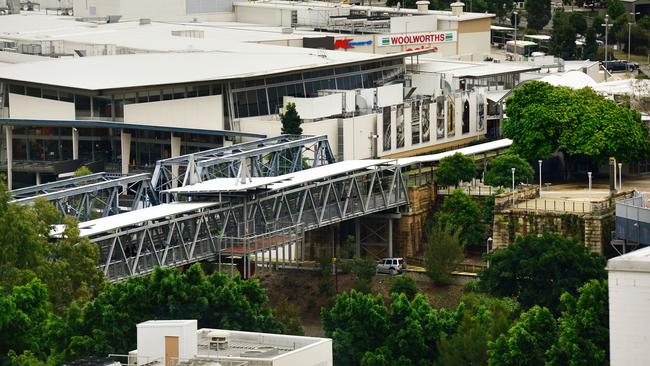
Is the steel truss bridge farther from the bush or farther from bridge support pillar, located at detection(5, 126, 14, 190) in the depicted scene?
bridge support pillar, located at detection(5, 126, 14, 190)

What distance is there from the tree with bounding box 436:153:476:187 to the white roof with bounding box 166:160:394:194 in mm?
2818

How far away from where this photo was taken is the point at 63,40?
133 metres

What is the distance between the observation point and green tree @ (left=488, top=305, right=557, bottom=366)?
6919 cm

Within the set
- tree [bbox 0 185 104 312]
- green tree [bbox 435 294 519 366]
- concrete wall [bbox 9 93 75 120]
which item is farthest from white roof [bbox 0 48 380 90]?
green tree [bbox 435 294 519 366]

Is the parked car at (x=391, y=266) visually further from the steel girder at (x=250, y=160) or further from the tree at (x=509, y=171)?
the steel girder at (x=250, y=160)

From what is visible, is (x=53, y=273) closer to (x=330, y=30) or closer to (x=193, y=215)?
(x=193, y=215)

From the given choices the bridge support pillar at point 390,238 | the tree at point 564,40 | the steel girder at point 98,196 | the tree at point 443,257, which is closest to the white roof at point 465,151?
the bridge support pillar at point 390,238

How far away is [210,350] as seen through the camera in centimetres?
6256

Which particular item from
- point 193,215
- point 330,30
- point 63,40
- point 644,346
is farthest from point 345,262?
point 330,30

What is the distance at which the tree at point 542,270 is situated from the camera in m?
82.4

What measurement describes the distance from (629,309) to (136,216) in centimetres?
2911

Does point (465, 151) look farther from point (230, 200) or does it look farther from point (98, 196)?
point (98, 196)

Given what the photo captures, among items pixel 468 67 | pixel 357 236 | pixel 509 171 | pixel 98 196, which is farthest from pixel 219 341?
pixel 468 67

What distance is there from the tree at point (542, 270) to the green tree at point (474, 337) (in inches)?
252
